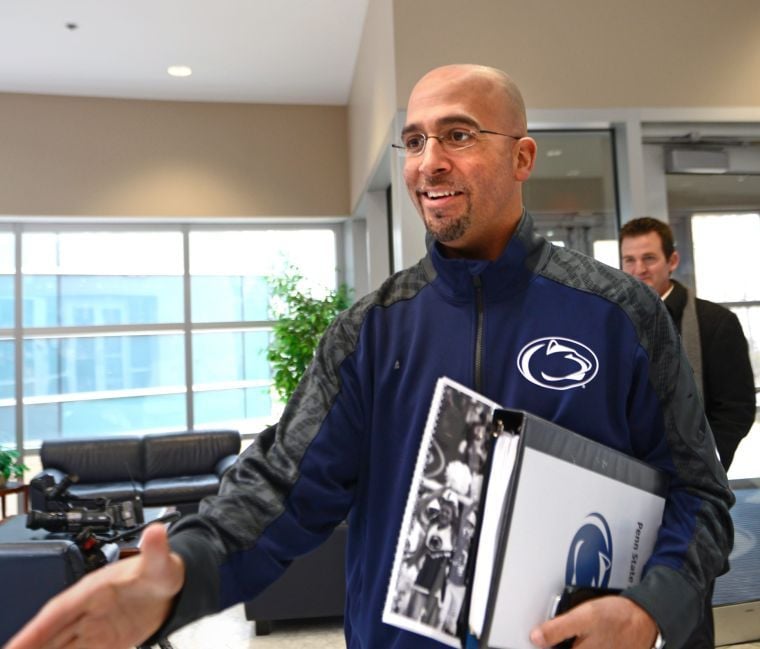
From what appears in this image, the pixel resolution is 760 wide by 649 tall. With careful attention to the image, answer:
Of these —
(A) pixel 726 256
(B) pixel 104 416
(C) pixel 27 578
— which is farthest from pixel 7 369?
(A) pixel 726 256

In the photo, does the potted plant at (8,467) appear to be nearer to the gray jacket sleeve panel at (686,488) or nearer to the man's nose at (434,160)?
the man's nose at (434,160)

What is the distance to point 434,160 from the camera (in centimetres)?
104

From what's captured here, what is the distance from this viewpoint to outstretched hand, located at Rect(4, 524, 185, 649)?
2.31 ft

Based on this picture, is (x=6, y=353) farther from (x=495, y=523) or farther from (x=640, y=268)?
(x=495, y=523)

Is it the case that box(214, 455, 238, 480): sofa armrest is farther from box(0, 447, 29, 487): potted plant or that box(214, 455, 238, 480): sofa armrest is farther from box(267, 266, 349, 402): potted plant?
box(0, 447, 29, 487): potted plant

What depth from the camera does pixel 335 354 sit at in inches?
42.9

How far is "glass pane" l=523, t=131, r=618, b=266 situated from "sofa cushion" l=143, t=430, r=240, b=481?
445 centimetres

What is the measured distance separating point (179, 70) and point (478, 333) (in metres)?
6.48

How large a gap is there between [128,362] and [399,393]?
24.5ft

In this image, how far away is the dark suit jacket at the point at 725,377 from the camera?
2.50 meters

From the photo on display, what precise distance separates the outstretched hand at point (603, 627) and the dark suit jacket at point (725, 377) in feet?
5.82

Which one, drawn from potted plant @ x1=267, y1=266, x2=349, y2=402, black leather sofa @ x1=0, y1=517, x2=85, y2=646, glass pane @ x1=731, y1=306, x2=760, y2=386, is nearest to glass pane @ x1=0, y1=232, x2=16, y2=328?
potted plant @ x1=267, y1=266, x2=349, y2=402

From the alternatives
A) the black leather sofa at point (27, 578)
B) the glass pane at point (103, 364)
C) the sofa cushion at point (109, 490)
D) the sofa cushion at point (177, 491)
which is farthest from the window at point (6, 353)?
the black leather sofa at point (27, 578)

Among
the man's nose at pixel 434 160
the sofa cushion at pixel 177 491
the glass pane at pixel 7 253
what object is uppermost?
the glass pane at pixel 7 253
